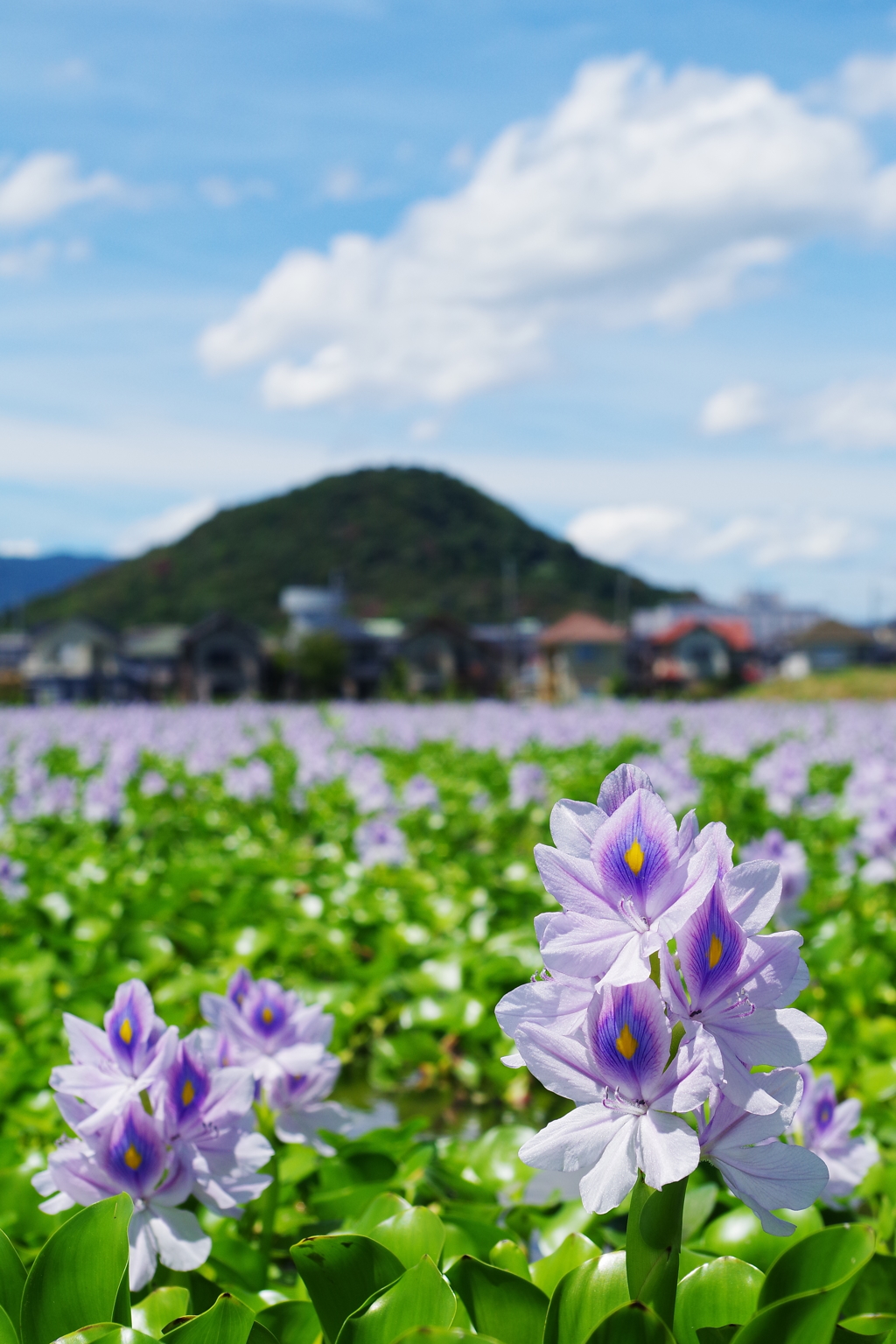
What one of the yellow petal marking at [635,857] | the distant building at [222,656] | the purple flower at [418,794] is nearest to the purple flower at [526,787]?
the purple flower at [418,794]

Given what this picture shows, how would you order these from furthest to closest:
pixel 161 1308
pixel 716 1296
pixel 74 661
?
pixel 74 661, pixel 161 1308, pixel 716 1296

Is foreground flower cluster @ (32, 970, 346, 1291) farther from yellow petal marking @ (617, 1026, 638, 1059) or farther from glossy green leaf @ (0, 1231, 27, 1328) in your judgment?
yellow petal marking @ (617, 1026, 638, 1059)

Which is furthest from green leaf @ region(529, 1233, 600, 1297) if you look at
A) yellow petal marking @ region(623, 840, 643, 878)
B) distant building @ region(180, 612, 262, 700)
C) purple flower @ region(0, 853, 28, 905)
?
distant building @ region(180, 612, 262, 700)

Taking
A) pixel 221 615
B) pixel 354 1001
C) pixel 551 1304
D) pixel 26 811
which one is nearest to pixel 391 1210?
pixel 551 1304

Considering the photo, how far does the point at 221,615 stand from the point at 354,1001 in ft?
154

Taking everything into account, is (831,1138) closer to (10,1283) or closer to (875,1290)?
(875,1290)

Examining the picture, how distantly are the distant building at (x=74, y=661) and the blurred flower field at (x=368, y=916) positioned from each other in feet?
142

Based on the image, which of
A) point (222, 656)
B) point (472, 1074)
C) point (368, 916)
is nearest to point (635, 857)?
point (472, 1074)

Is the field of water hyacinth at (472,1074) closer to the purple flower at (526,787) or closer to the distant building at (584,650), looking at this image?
the purple flower at (526,787)

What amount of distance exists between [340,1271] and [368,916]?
3.22 meters

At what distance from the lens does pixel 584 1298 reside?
107cm

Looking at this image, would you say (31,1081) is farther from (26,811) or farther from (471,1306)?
(26,811)

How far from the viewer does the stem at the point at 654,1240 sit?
94cm

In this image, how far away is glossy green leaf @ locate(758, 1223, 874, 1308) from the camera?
1.13 metres
